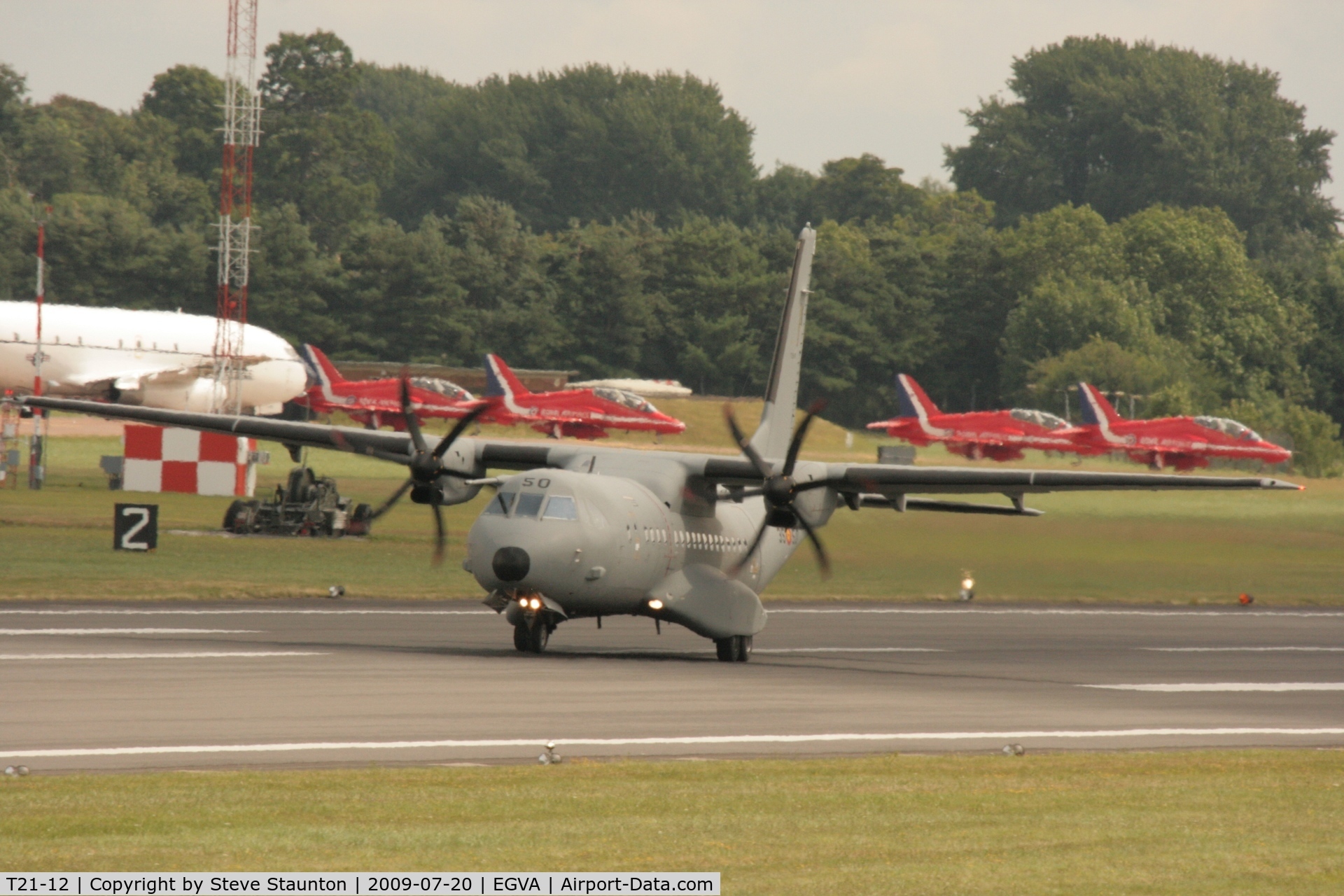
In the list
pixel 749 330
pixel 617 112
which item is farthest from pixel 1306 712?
pixel 617 112

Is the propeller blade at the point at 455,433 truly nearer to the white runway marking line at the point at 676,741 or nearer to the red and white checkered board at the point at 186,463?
the white runway marking line at the point at 676,741

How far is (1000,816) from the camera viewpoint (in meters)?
13.0

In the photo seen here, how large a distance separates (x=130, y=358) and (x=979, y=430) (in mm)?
44312

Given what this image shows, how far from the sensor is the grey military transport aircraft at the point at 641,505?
2527 cm

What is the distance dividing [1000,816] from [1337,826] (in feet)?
8.02

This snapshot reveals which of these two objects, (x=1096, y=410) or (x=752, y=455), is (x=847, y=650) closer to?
(x=752, y=455)

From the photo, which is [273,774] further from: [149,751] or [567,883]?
[567,883]

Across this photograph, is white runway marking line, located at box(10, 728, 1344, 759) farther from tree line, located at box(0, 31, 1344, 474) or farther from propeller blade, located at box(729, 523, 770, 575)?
tree line, located at box(0, 31, 1344, 474)

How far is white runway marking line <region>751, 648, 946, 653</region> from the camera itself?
2984 cm

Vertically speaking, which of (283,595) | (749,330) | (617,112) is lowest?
(283,595)

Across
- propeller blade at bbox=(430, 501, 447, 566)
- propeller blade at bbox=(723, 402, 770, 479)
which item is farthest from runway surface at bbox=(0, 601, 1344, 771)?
propeller blade at bbox=(723, 402, 770, 479)

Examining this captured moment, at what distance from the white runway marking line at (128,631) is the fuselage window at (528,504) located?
610 centimetres

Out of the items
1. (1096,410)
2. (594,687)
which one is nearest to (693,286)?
(1096,410)

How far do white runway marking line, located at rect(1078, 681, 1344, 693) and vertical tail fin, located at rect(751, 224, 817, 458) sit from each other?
9.00 m
